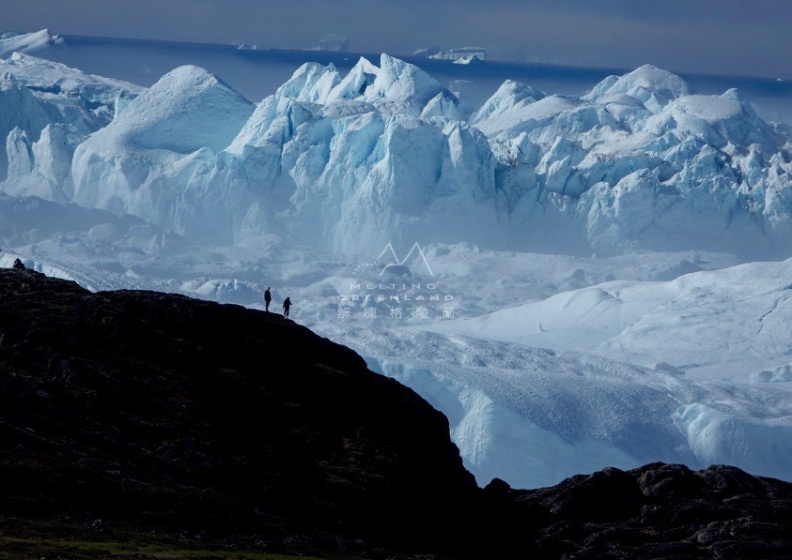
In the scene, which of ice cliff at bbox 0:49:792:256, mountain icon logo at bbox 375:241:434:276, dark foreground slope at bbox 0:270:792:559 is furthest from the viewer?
mountain icon logo at bbox 375:241:434:276

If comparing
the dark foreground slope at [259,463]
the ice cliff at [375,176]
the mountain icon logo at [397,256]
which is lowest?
the dark foreground slope at [259,463]

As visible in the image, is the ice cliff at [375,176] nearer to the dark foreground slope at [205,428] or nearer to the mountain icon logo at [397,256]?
the mountain icon logo at [397,256]

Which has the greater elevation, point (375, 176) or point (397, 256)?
point (375, 176)

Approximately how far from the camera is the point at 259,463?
81.3 ft

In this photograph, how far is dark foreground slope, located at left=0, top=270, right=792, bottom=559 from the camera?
21.6 meters

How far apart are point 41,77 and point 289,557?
405 feet

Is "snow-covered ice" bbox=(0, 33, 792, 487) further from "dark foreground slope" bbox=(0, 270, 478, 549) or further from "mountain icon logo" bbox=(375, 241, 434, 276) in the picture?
"dark foreground slope" bbox=(0, 270, 478, 549)

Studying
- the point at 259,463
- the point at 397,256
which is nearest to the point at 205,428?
the point at 259,463

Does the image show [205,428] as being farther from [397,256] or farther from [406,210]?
[397,256]

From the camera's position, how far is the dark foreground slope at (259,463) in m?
21.6

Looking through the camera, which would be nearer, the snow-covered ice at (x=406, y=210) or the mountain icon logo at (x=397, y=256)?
the snow-covered ice at (x=406, y=210)

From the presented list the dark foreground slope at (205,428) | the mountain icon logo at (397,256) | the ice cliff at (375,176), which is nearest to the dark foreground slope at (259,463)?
the dark foreground slope at (205,428)

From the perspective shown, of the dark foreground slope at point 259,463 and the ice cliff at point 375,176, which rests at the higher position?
the ice cliff at point 375,176

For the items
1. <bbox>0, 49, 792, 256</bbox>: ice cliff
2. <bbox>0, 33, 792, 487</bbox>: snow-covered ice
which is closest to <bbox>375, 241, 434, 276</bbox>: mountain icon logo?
<bbox>0, 33, 792, 487</bbox>: snow-covered ice
